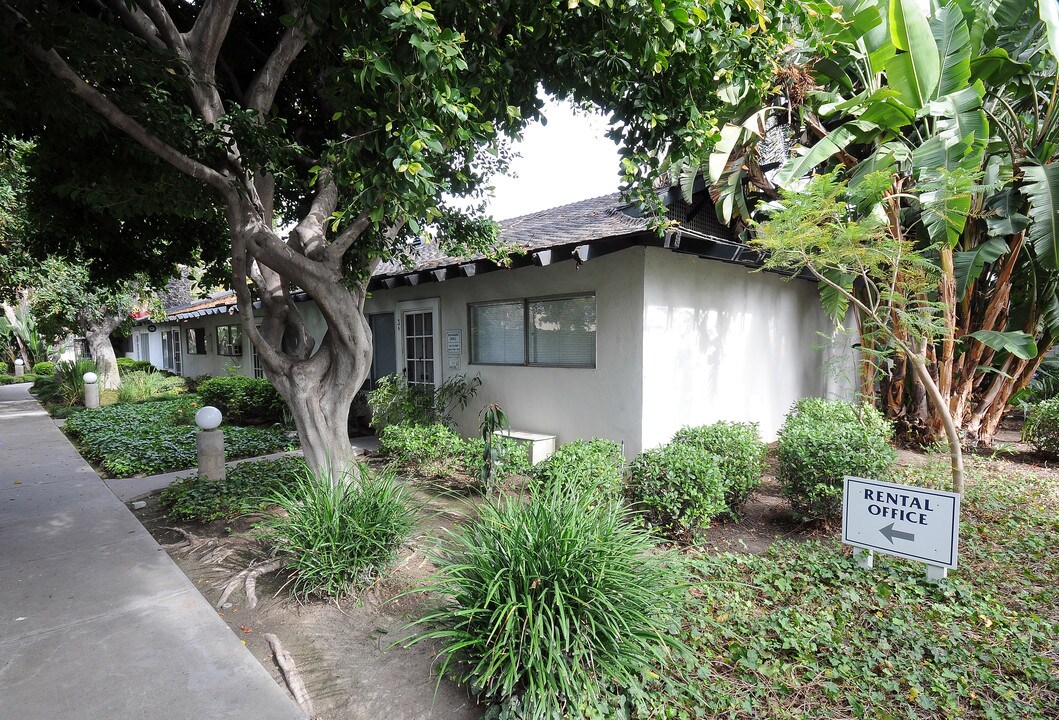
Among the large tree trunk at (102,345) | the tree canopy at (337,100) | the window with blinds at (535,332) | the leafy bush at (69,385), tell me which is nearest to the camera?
the tree canopy at (337,100)

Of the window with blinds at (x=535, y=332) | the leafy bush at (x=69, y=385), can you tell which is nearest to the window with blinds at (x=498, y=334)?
the window with blinds at (x=535, y=332)

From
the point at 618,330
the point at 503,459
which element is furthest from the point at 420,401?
the point at 618,330

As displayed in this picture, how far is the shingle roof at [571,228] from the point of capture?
6.33 metres

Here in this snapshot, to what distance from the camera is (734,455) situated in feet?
16.8

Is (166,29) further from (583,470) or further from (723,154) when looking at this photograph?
(723,154)

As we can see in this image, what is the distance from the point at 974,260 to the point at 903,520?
5.77 m

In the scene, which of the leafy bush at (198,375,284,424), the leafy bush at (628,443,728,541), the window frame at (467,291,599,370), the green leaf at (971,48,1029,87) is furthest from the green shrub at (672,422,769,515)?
the leafy bush at (198,375,284,424)

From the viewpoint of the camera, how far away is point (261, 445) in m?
8.58

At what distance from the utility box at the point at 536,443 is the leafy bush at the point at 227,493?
2.75 m

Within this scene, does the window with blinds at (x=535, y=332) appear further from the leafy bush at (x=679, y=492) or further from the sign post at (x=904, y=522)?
the sign post at (x=904, y=522)

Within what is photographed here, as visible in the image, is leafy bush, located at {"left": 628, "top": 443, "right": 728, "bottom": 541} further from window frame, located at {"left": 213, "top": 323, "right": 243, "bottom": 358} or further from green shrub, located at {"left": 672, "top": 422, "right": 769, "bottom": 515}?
window frame, located at {"left": 213, "top": 323, "right": 243, "bottom": 358}

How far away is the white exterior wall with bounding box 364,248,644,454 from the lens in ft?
20.7

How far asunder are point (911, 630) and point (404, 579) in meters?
3.37

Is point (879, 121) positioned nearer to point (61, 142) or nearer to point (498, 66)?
point (498, 66)
